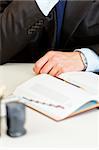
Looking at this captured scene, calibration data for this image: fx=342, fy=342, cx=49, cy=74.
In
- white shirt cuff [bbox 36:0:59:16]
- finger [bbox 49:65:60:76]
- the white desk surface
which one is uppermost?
white shirt cuff [bbox 36:0:59:16]

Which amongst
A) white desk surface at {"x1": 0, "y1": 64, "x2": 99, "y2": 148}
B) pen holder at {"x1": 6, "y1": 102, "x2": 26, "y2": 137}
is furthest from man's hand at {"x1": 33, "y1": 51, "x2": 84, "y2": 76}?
pen holder at {"x1": 6, "y1": 102, "x2": 26, "y2": 137}

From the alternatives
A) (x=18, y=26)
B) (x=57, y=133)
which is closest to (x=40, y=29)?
(x=18, y=26)

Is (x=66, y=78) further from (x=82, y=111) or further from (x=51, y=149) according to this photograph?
(x=51, y=149)

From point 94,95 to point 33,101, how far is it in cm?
17

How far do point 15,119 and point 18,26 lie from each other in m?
0.65

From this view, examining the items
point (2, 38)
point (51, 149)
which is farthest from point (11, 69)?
point (51, 149)

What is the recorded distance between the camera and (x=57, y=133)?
820 mm

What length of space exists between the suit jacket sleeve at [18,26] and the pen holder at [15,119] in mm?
613

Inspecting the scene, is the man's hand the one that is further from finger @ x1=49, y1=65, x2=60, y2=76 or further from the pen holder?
the pen holder

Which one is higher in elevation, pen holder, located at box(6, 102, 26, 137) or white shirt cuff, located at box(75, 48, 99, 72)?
pen holder, located at box(6, 102, 26, 137)

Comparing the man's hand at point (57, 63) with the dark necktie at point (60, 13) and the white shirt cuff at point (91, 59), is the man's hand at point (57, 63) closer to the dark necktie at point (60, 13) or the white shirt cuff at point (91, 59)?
the white shirt cuff at point (91, 59)

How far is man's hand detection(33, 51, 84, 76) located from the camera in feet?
3.86

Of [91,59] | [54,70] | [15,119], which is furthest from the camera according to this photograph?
[91,59]

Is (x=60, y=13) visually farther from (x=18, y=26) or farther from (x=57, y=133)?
(x=57, y=133)
